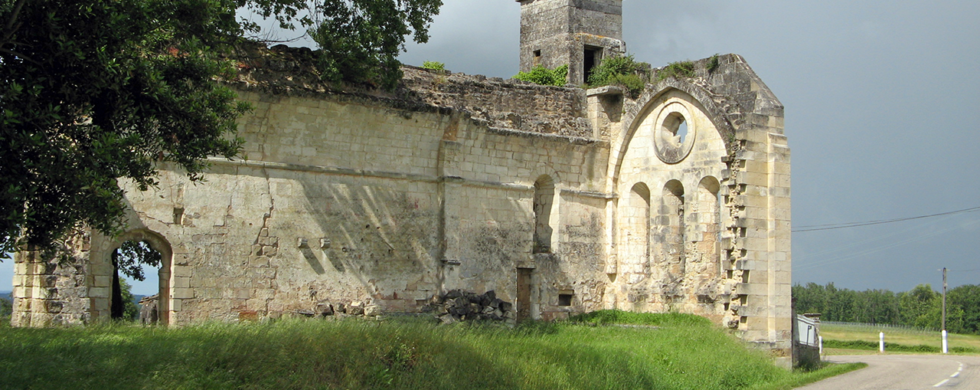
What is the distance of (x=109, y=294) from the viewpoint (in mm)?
16078

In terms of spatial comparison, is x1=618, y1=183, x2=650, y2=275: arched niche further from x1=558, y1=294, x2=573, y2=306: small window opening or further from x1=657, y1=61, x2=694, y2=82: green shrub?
x1=657, y1=61, x2=694, y2=82: green shrub

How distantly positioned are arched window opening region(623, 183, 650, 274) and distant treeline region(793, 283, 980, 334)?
4079 centimetres

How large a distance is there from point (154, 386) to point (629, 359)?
7.87m

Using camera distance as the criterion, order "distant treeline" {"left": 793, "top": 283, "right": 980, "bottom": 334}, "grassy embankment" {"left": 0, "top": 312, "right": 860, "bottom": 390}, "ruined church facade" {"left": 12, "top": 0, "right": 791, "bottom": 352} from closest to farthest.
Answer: "grassy embankment" {"left": 0, "top": 312, "right": 860, "bottom": 390}, "ruined church facade" {"left": 12, "top": 0, "right": 791, "bottom": 352}, "distant treeline" {"left": 793, "top": 283, "right": 980, "bottom": 334}

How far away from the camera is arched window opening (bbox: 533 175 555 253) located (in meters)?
21.7

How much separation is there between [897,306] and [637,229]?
2752 inches

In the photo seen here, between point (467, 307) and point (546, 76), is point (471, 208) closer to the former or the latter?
point (467, 307)

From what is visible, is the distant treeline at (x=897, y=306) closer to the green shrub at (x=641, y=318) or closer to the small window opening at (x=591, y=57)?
the small window opening at (x=591, y=57)

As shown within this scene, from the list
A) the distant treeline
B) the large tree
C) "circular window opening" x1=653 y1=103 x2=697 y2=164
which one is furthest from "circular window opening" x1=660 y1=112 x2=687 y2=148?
the distant treeline

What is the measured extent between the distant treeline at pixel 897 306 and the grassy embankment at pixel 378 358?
1783 inches

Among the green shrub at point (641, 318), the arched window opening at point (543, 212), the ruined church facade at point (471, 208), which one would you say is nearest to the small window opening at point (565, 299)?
the ruined church facade at point (471, 208)

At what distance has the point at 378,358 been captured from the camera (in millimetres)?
13367

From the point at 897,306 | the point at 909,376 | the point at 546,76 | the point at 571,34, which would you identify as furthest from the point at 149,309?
the point at 897,306

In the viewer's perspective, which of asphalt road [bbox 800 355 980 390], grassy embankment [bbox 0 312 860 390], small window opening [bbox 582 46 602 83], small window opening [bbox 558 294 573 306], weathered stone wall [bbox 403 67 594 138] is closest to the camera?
grassy embankment [bbox 0 312 860 390]
